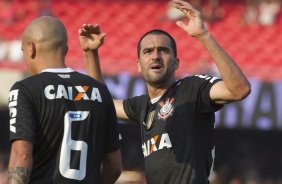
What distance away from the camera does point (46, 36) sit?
4535 mm

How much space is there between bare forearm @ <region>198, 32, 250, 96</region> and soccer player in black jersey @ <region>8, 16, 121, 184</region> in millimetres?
742

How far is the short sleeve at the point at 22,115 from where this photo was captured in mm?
4262

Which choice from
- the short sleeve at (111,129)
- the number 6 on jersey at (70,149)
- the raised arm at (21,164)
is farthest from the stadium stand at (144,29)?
the raised arm at (21,164)

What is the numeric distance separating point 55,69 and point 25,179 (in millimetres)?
716

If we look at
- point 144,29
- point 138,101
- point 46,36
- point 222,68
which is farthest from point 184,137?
point 144,29

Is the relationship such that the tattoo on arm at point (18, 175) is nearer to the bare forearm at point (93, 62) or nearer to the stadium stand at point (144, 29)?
the bare forearm at point (93, 62)

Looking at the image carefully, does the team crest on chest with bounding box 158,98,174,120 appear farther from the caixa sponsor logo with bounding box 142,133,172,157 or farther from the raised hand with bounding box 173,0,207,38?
the raised hand with bounding box 173,0,207,38

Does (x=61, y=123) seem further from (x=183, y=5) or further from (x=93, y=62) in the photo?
(x=93, y=62)

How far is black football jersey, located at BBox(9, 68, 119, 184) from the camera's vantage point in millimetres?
4320

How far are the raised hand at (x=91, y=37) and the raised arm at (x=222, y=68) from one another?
2.77 feet

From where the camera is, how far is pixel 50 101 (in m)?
4.36

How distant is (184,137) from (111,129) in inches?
25.0

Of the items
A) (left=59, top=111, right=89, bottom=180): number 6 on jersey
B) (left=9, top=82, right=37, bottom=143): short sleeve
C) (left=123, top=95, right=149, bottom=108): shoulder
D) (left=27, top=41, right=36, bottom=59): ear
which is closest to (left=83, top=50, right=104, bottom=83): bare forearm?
(left=123, top=95, right=149, bottom=108): shoulder

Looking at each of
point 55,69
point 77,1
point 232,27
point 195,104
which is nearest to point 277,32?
point 232,27
